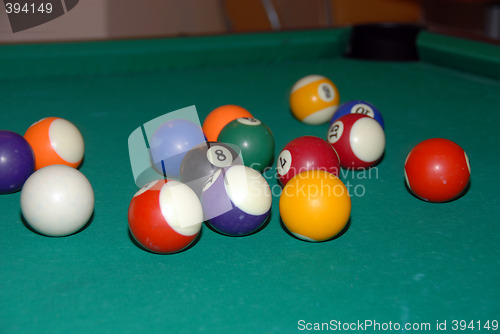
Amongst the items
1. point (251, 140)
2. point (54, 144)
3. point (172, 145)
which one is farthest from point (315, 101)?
point (54, 144)

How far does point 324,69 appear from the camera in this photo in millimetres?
3697

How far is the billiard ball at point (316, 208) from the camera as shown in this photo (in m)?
1.63

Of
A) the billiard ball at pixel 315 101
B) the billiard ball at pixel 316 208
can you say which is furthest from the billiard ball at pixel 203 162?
the billiard ball at pixel 315 101

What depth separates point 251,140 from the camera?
2125mm

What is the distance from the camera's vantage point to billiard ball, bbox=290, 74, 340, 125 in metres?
2.73

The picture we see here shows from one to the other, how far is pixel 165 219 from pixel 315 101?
1381 mm

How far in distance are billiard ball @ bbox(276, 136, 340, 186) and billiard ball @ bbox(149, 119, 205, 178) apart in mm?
392

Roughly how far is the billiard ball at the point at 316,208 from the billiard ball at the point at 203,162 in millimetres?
303

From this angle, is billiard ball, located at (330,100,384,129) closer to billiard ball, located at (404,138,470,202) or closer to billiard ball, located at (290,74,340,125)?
billiard ball, located at (290,74,340,125)

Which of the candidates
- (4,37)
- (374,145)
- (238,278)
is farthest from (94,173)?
(4,37)

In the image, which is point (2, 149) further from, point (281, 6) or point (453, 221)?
point (281, 6)

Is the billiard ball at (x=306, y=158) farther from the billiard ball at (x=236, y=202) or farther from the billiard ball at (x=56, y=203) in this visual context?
the billiard ball at (x=56, y=203)

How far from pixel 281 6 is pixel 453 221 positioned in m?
5.19

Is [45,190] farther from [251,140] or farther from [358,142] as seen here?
[358,142]
